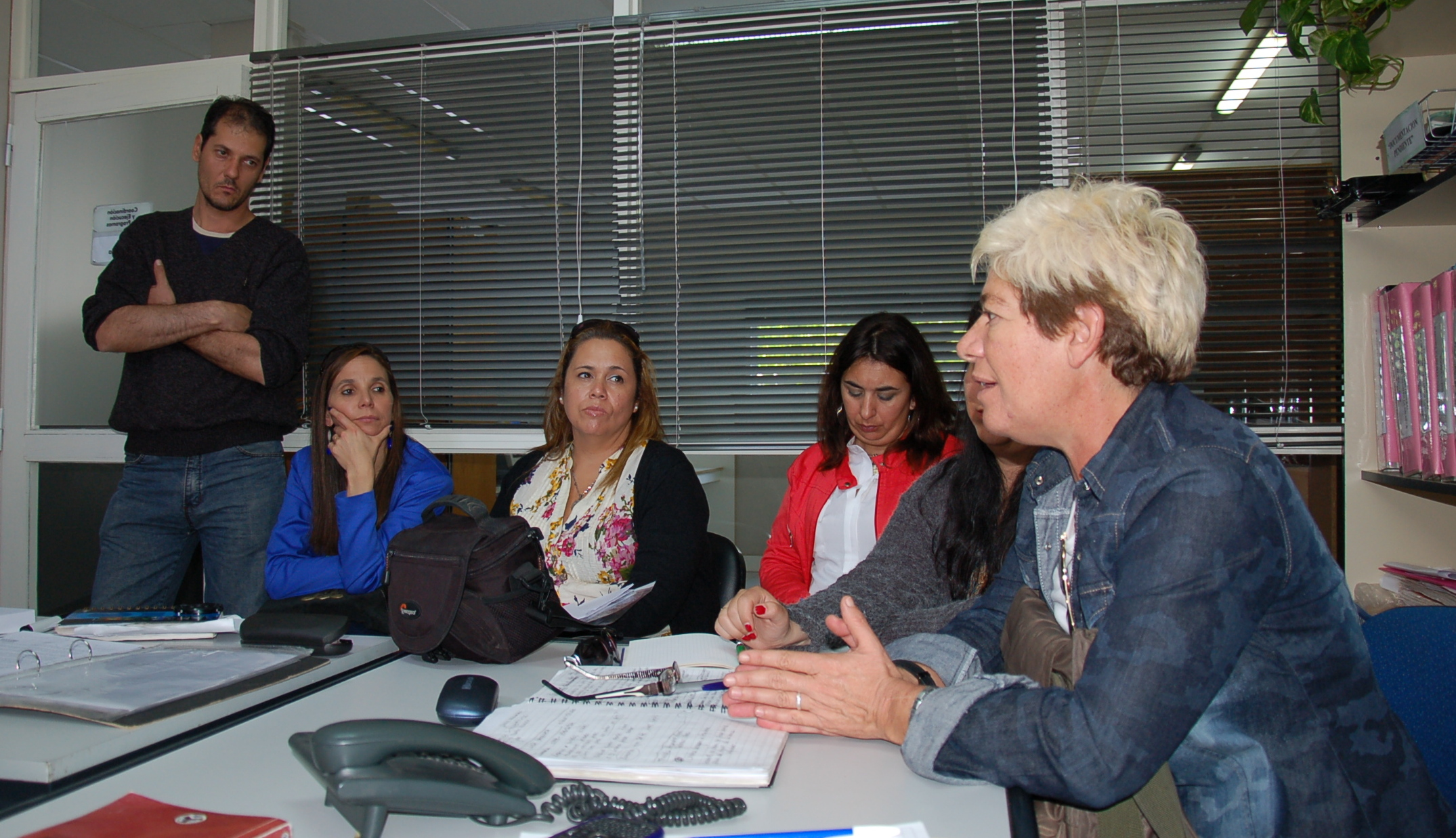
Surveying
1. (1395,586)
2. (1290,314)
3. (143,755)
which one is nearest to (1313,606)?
(143,755)

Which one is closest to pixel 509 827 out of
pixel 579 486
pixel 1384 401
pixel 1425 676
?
pixel 1425 676

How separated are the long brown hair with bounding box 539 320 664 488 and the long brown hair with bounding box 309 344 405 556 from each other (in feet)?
1.31

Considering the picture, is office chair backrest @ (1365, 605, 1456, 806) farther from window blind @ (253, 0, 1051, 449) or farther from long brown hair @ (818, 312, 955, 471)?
window blind @ (253, 0, 1051, 449)

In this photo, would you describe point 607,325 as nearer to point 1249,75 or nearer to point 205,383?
point 205,383

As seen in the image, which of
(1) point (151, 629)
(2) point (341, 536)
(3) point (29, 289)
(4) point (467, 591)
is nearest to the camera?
(4) point (467, 591)

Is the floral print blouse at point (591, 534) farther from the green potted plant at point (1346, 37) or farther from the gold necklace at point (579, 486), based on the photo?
the green potted plant at point (1346, 37)

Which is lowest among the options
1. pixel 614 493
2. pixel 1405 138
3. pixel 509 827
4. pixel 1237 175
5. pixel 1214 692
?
pixel 509 827

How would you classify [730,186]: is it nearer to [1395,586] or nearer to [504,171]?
[504,171]

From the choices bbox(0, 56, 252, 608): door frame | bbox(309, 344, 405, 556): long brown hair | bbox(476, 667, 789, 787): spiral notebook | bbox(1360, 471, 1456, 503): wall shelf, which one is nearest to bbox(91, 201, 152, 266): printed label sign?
bbox(0, 56, 252, 608): door frame

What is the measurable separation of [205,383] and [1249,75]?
121 inches

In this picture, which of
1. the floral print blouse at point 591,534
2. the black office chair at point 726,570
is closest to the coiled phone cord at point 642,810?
the floral print blouse at point 591,534

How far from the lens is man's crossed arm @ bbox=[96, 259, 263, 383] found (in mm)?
2348

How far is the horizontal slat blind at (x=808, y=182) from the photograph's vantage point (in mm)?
2695

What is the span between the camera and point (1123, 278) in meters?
1.00
